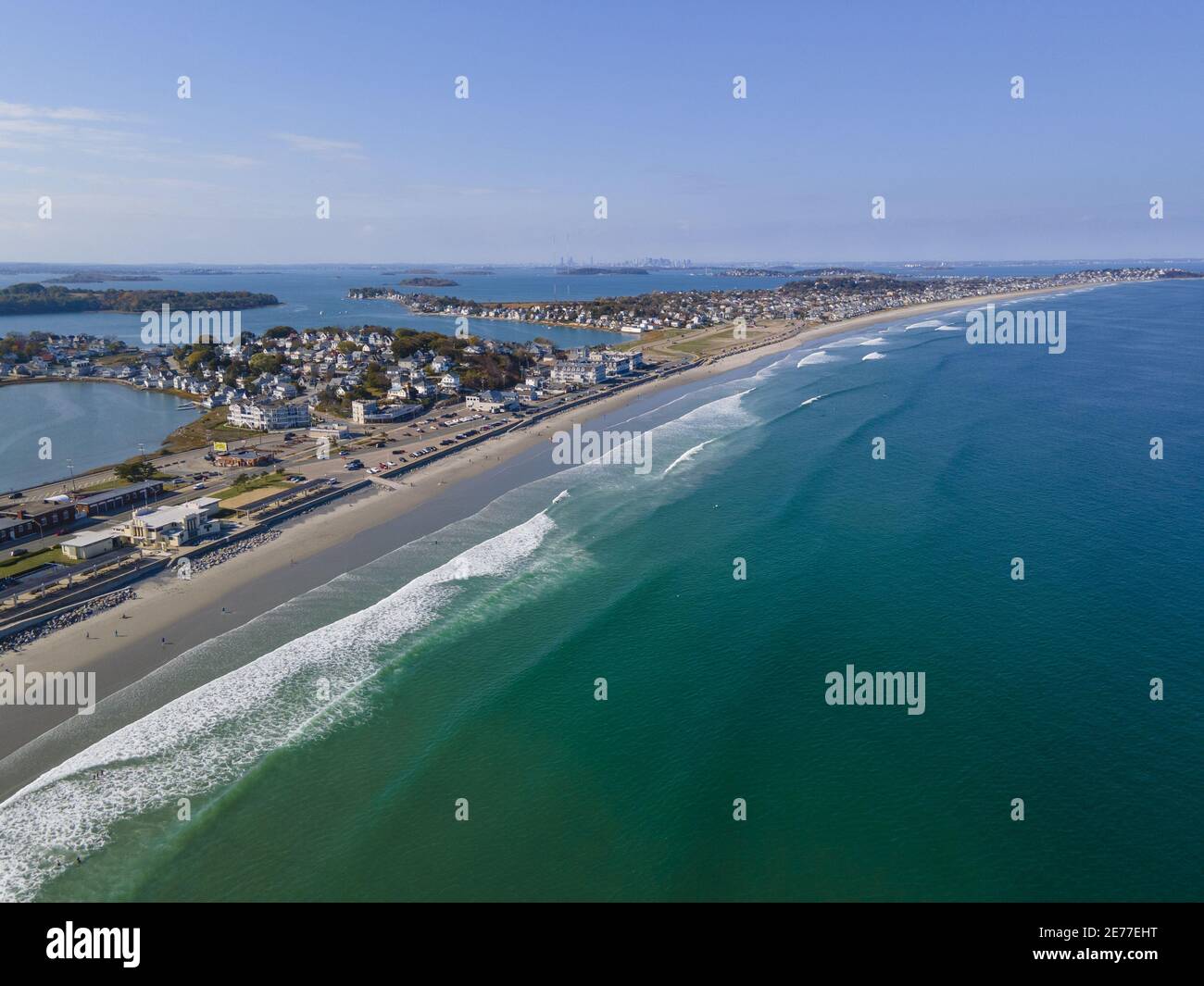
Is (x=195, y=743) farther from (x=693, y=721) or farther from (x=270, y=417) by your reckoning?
(x=270, y=417)

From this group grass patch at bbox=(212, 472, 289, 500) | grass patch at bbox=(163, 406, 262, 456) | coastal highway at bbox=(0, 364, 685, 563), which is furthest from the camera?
grass patch at bbox=(163, 406, 262, 456)

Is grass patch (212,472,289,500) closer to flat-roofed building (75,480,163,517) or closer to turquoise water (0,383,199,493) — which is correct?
flat-roofed building (75,480,163,517)

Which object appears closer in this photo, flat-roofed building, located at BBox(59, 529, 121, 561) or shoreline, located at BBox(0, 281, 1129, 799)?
shoreline, located at BBox(0, 281, 1129, 799)

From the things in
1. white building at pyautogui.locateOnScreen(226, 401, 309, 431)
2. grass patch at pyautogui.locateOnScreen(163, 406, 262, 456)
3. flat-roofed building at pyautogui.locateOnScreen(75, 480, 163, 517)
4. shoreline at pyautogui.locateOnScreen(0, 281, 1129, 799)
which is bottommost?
shoreline at pyautogui.locateOnScreen(0, 281, 1129, 799)

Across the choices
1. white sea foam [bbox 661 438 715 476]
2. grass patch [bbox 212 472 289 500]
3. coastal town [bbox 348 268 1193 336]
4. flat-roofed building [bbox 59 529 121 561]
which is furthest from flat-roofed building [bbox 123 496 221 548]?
coastal town [bbox 348 268 1193 336]
